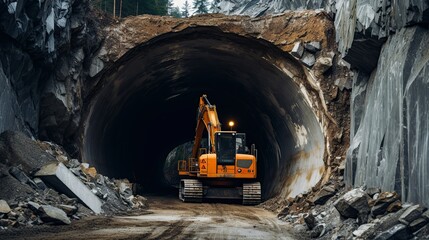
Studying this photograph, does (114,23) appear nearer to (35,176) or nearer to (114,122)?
(114,122)

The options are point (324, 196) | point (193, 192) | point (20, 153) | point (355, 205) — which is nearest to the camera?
point (355, 205)

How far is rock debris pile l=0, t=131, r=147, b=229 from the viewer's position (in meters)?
10.8

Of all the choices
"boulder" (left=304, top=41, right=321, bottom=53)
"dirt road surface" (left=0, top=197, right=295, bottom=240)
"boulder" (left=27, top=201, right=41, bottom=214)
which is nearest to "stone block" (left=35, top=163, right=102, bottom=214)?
"dirt road surface" (left=0, top=197, right=295, bottom=240)

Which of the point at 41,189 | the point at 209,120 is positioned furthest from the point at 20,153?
the point at 209,120

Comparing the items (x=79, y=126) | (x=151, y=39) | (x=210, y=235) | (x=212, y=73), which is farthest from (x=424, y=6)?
(x=212, y=73)

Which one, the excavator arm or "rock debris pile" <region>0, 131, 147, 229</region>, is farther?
the excavator arm

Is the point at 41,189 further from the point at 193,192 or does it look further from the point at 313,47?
the point at 313,47

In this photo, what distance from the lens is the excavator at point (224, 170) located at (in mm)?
21312

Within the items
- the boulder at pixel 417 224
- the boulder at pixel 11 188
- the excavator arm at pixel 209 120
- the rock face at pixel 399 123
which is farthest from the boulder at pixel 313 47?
the boulder at pixel 417 224

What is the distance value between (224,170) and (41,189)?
9891 mm

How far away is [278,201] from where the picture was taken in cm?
2061

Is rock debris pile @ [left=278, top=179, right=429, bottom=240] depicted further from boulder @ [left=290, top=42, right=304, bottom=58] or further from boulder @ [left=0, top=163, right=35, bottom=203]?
boulder @ [left=0, top=163, right=35, bottom=203]

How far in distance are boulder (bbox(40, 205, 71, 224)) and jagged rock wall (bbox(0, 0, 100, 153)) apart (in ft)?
10.8

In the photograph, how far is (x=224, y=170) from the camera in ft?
70.3
